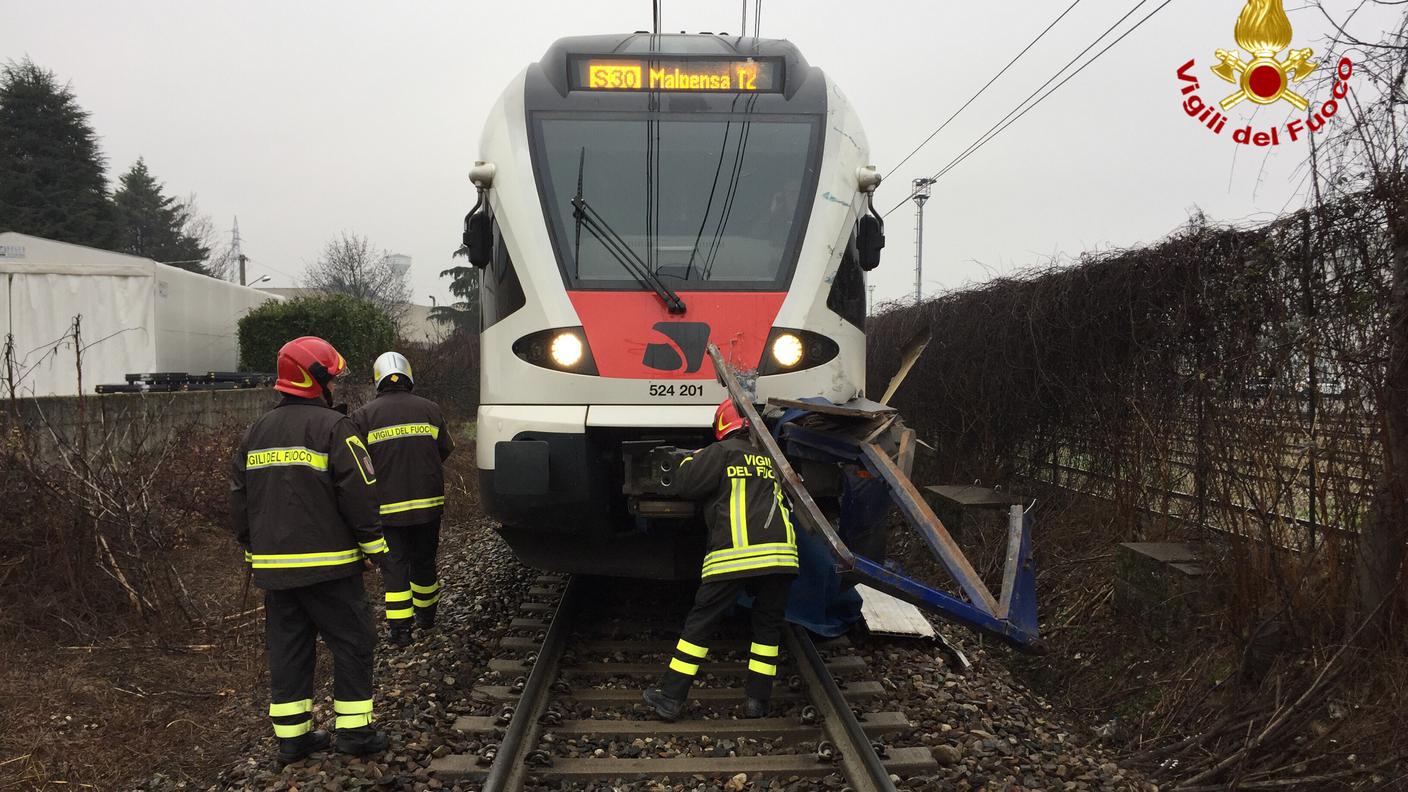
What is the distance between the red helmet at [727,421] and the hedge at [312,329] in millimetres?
13645

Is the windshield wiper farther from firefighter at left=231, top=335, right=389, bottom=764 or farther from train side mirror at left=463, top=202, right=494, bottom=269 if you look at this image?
firefighter at left=231, top=335, right=389, bottom=764

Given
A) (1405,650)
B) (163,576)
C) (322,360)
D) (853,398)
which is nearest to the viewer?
(1405,650)

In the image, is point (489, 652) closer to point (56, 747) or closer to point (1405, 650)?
point (56, 747)

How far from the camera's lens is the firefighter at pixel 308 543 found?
→ 12.6ft

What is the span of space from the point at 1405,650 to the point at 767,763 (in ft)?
8.78

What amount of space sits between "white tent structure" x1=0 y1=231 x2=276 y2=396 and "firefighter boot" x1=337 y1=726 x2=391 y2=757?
10.1 meters

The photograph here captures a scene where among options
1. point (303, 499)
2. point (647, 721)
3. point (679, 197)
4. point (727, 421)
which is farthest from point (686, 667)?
point (679, 197)

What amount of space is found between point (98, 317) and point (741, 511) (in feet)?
43.8

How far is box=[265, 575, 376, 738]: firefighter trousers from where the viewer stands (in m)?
3.89

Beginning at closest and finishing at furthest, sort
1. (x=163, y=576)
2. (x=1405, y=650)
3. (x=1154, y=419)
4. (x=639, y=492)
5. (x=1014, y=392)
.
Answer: (x=1405, y=650) < (x=639, y=492) < (x=1154, y=419) < (x=163, y=576) < (x=1014, y=392)

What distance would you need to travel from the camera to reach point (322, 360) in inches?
159

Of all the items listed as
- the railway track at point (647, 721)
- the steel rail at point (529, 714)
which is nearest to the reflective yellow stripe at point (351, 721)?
the railway track at point (647, 721)

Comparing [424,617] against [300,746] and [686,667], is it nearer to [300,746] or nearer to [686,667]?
[300,746]

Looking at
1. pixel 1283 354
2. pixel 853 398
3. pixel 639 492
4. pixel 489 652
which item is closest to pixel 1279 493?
pixel 1283 354
